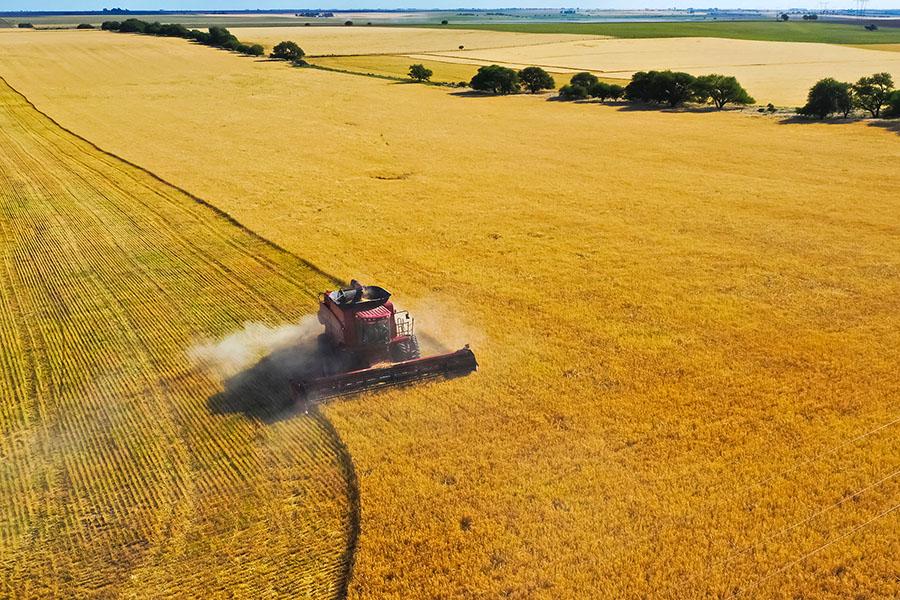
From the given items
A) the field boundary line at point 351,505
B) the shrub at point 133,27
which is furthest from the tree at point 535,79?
the shrub at point 133,27

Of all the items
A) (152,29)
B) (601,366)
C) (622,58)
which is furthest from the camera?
(152,29)

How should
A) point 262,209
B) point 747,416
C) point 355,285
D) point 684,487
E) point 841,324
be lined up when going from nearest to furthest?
point 684,487, point 747,416, point 355,285, point 841,324, point 262,209

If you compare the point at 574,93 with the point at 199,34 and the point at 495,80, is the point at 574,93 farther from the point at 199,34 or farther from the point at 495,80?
the point at 199,34

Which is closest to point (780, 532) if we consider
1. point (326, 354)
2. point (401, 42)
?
point (326, 354)

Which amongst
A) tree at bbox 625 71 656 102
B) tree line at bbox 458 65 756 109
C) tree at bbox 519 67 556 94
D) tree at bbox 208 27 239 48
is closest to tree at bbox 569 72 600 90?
tree line at bbox 458 65 756 109

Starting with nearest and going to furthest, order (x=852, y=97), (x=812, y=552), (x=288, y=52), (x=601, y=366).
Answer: (x=812, y=552)
(x=601, y=366)
(x=852, y=97)
(x=288, y=52)

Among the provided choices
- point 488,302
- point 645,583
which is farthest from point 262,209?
point 645,583

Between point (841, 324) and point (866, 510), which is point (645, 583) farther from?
point (841, 324)
